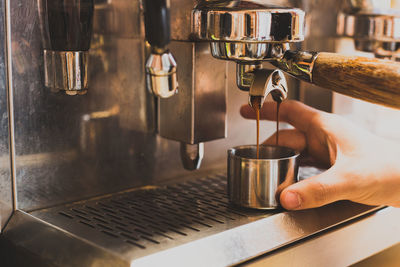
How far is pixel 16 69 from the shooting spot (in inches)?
24.0

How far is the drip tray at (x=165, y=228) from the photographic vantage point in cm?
51

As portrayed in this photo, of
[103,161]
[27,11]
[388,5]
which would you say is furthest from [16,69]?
[388,5]

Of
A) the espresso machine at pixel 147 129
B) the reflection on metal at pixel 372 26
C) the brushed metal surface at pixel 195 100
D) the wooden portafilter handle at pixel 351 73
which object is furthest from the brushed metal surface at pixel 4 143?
the reflection on metal at pixel 372 26

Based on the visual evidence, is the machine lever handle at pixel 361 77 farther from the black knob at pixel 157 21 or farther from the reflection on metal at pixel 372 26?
the reflection on metal at pixel 372 26

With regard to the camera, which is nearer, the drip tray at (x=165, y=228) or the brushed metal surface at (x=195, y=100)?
the drip tray at (x=165, y=228)

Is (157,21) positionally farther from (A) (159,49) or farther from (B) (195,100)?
(B) (195,100)

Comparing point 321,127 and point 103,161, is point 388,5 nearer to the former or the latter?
point 321,127

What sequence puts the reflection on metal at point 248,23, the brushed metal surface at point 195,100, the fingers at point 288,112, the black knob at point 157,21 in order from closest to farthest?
the black knob at point 157,21
the reflection on metal at point 248,23
the brushed metal surface at point 195,100
the fingers at point 288,112

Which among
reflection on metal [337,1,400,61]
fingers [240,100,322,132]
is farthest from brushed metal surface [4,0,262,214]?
reflection on metal [337,1,400,61]

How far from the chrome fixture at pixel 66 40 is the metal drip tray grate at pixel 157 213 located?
14 centimetres

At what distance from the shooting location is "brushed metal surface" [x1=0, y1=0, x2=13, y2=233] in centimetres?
60

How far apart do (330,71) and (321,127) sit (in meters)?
0.19

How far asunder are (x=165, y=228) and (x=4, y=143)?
0.67ft

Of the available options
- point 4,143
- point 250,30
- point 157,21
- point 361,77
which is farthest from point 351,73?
point 4,143
